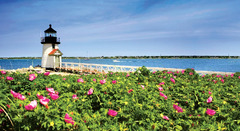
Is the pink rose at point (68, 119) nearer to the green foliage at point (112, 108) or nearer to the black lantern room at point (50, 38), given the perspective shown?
the green foliage at point (112, 108)

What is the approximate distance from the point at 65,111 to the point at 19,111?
617 mm

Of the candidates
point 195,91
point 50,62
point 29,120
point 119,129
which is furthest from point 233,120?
point 50,62

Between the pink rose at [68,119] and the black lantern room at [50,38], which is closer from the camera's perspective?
the pink rose at [68,119]

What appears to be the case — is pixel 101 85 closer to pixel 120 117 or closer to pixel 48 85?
pixel 120 117

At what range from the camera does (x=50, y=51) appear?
28.1m

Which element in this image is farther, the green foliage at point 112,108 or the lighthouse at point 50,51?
the lighthouse at point 50,51

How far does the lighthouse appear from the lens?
27658 mm

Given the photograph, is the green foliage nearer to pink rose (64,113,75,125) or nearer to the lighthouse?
pink rose (64,113,75,125)

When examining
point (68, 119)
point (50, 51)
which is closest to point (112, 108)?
point (68, 119)

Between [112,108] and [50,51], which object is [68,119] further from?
[50,51]

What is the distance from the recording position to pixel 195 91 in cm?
371

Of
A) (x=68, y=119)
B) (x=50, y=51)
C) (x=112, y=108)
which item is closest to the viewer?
(x=68, y=119)

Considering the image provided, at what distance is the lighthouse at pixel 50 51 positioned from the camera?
27658 millimetres

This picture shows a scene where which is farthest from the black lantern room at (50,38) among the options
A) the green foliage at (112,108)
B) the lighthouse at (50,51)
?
the green foliage at (112,108)
